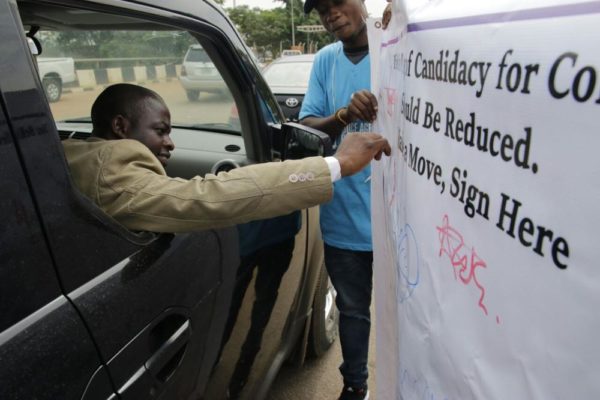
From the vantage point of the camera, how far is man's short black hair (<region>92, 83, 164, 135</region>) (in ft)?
4.51

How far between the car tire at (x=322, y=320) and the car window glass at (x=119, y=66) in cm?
89

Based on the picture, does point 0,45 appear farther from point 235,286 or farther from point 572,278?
point 572,278

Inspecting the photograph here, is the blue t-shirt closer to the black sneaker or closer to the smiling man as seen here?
the smiling man

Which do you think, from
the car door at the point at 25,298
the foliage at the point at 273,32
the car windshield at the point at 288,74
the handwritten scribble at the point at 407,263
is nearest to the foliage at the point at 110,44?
the car door at the point at 25,298

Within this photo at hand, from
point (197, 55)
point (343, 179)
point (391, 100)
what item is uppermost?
point (197, 55)

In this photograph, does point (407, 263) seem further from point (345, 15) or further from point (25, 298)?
point (345, 15)

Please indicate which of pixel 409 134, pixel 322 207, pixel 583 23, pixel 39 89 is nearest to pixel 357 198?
pixel 322 207

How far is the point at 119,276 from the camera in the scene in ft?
3.45

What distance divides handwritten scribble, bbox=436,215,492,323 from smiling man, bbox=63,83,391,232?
1.21ft

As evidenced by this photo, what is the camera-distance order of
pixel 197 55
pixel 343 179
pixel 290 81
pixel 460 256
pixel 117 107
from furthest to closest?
pixel 290 81
pixel 197 55
pixel 343 179
pixel 117 107
pixel 460 256

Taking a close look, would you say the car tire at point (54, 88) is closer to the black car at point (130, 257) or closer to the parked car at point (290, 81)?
the black car at point (130, 257)

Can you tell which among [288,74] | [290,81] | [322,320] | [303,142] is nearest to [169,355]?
[303,142]

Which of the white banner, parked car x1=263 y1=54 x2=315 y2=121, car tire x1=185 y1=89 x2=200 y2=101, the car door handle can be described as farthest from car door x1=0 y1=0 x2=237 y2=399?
parked car x1=263 y1=54 x2=315 y2=121

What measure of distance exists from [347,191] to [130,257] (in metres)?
0.91
